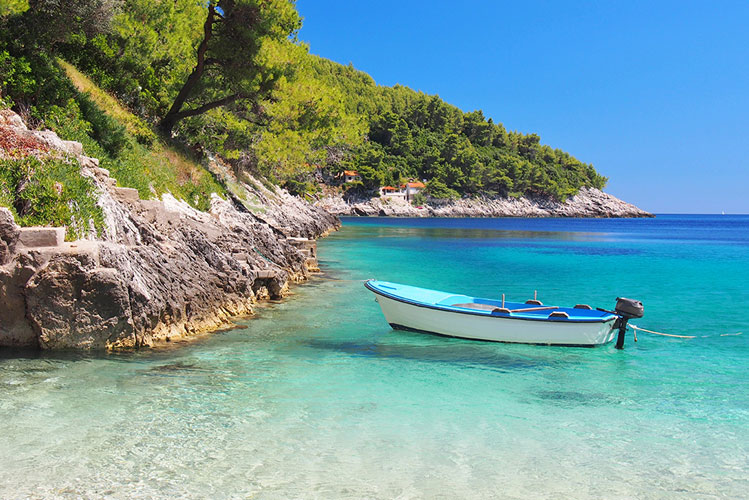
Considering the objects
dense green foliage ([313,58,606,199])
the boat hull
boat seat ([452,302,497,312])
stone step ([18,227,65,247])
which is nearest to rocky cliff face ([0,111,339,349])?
stone step ([18,227,65,247])

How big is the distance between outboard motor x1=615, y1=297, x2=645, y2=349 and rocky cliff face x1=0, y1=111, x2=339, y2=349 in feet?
29.7

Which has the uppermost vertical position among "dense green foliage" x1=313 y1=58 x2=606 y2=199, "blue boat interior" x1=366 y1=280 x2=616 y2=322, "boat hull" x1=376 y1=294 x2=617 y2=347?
"dense green foliage" x1=313 y1=58 x2=606 y2=199

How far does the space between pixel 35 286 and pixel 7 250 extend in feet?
2.65

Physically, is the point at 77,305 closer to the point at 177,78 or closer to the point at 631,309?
the point at 631,309

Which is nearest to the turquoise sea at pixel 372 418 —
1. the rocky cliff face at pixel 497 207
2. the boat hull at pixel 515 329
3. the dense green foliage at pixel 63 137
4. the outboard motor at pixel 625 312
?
the boat hull at pixel 515 329

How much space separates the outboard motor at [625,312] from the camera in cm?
1255

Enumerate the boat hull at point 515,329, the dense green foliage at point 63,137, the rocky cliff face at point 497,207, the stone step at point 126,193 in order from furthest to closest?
the rocky cliff face at point 497,207
the stone step at point 126,193
the boat hull at point 515,329
the dense green foliage at point 63,137

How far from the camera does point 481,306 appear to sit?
45.0 ft

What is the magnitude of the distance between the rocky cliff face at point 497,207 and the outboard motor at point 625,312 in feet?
318

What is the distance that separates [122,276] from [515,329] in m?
8.05

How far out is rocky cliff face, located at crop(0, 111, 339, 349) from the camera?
955 centimetres

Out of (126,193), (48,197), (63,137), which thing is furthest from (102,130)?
(48,197)

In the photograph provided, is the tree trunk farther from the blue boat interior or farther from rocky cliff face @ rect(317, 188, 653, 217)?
rocky cliff face @ rect(317, 188, 653, 217)

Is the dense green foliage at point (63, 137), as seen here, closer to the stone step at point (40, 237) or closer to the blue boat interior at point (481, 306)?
the stone step at point (40, 237)
